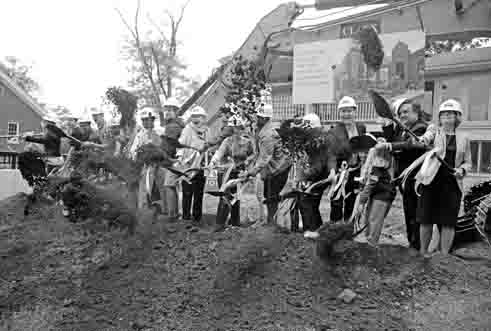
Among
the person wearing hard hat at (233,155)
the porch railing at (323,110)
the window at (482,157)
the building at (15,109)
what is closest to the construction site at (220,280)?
the person wearing hard hat at (233,155)

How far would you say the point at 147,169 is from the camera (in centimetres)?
651

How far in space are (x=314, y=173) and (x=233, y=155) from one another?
4.07ft

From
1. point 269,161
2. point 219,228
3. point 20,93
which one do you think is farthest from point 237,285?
point 20,93

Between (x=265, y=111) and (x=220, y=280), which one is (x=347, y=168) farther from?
(x=220, y=280)

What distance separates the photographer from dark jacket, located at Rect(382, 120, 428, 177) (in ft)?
16.5

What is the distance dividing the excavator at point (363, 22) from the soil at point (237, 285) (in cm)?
500

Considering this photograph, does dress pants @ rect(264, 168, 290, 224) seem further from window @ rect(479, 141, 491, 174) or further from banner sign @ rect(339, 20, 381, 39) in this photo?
window @ rect(479, 141, 491, 174)

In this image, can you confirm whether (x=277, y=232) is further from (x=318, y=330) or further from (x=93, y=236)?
(x=93, y=236)

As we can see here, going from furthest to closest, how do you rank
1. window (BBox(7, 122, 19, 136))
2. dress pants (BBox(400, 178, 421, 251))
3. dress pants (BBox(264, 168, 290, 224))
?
window (BBox(7, 122, 19, 136))
dress pants (BBox(264, 168, 290, 224))
dress pants (BBox(400, 178, 421, 251))

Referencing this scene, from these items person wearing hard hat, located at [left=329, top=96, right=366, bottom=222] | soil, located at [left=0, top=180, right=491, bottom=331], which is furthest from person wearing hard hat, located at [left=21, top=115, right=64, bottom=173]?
person wearing hard hat, located at [left=329, top=96, right=366, bottom=222]

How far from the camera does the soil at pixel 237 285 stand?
143 inches

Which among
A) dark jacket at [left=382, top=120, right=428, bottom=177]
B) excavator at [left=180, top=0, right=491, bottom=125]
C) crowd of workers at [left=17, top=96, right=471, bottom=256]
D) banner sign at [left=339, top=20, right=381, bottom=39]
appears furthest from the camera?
banner sign at [left=339, top=20, right=381, bottom=39]

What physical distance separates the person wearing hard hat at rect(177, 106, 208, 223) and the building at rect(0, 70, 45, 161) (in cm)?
2683

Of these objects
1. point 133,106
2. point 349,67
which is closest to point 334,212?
point 133,106
